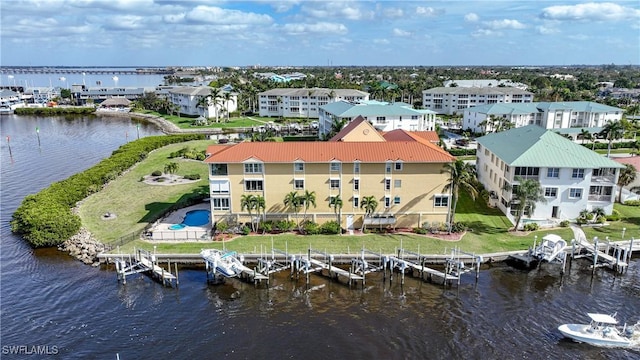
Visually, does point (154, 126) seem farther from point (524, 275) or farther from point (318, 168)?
point (524, 275)

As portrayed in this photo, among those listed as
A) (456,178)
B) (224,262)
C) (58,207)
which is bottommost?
(224,262)

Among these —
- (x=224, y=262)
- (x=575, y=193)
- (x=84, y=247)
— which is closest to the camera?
(x=224, y=262)

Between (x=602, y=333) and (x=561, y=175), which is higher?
(x=561, y=175)

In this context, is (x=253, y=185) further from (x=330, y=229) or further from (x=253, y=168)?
(x=330, y=229)

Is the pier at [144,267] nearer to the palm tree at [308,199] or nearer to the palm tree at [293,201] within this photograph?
the palm tree at [293,201]

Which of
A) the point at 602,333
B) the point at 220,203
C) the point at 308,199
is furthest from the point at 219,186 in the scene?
the point at 602,333

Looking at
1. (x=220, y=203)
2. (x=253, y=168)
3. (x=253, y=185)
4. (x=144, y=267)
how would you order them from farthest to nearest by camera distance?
1. (x=220, y=203)
2. (x=253, y=185)
3. (x=253, y=168)
4. (x=144, y=267)

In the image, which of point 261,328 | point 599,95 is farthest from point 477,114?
point 599,95

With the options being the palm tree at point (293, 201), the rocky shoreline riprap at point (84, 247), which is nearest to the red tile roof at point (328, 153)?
the palm tree at point (293, 201)
